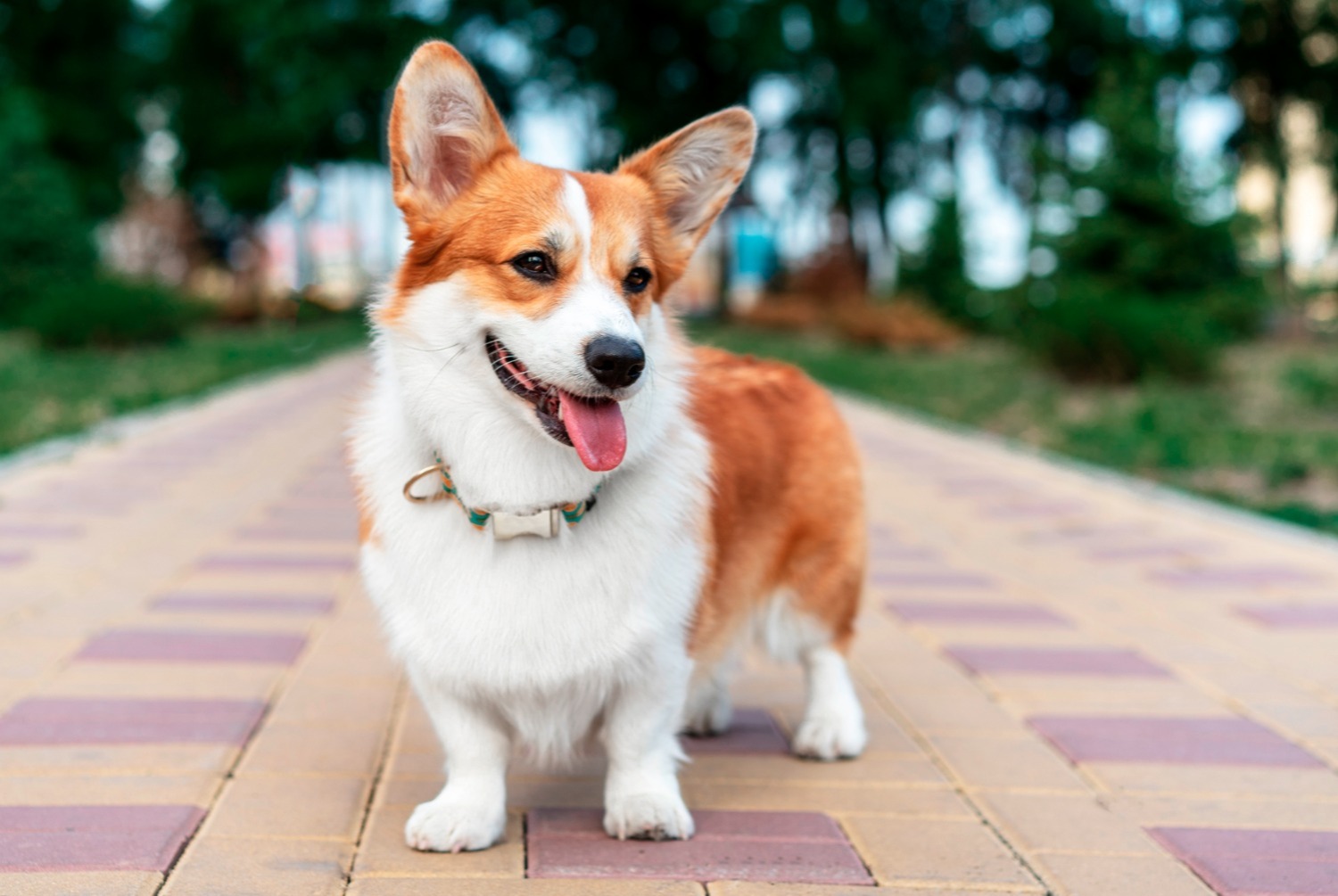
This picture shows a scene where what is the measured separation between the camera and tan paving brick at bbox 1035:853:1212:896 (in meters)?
2.46

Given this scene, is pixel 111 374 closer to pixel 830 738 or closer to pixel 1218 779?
pixel 830 738

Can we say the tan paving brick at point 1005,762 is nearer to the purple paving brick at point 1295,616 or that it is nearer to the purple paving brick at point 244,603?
the purple paving brick at point 1295,616

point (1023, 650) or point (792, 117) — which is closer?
point (1023, 650)

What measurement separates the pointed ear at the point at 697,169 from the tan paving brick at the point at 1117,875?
1.47 m

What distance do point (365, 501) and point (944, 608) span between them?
267cm

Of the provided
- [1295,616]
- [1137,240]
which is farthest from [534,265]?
[1137,240]

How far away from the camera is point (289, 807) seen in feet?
9.05

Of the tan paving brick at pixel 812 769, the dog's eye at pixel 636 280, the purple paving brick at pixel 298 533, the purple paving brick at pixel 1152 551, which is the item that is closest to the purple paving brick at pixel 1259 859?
the tan paving brick at pixel 812 769

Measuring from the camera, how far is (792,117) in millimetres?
32156

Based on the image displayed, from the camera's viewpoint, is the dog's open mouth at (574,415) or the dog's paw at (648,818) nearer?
the dog's open mouth at (574,415)

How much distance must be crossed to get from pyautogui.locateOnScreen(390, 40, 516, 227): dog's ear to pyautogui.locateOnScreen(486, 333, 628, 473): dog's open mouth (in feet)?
1.28

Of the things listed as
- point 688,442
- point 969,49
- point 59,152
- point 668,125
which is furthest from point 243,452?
point 59,152

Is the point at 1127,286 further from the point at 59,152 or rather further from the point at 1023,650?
the point at 59,152

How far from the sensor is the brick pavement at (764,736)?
8.24 ft
